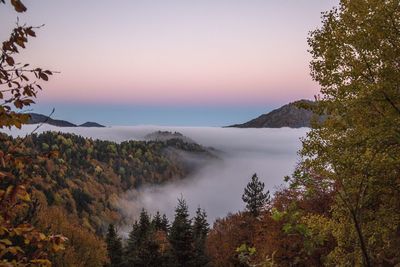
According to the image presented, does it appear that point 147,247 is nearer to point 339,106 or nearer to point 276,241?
point 276,241

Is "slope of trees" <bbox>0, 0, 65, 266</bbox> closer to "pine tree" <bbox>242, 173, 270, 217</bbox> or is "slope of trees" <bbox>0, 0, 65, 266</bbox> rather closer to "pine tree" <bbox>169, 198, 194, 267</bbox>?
"pine tree" <bbox>169, 198, 194, 267</bbox>

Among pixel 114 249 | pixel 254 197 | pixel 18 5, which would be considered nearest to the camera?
pixel 18 5

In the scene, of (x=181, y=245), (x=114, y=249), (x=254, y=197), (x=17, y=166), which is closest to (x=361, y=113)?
(x=17, y=166)

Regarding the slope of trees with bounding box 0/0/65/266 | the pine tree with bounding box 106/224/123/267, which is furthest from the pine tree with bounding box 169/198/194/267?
the slope of trees with bounding box 0/0/65/266

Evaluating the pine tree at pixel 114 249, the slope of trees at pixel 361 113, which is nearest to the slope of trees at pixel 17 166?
the slope of trees at pixel 361 113

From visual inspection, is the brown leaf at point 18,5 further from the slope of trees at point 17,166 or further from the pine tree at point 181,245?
the pine tree at point 181,245

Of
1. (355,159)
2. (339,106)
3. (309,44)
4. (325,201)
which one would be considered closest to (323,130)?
(339,106)

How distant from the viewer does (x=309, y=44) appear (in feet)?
43.9

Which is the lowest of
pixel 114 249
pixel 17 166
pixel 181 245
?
pixel 114 249

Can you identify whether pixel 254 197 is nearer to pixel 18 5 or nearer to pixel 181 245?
pixel 181 245

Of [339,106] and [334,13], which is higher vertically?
[334,13]

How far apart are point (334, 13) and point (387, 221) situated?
648 centimetres

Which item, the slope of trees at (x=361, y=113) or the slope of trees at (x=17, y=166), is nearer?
the slope of trees at (x=17, y=166)

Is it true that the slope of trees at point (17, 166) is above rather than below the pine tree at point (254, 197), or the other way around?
above
